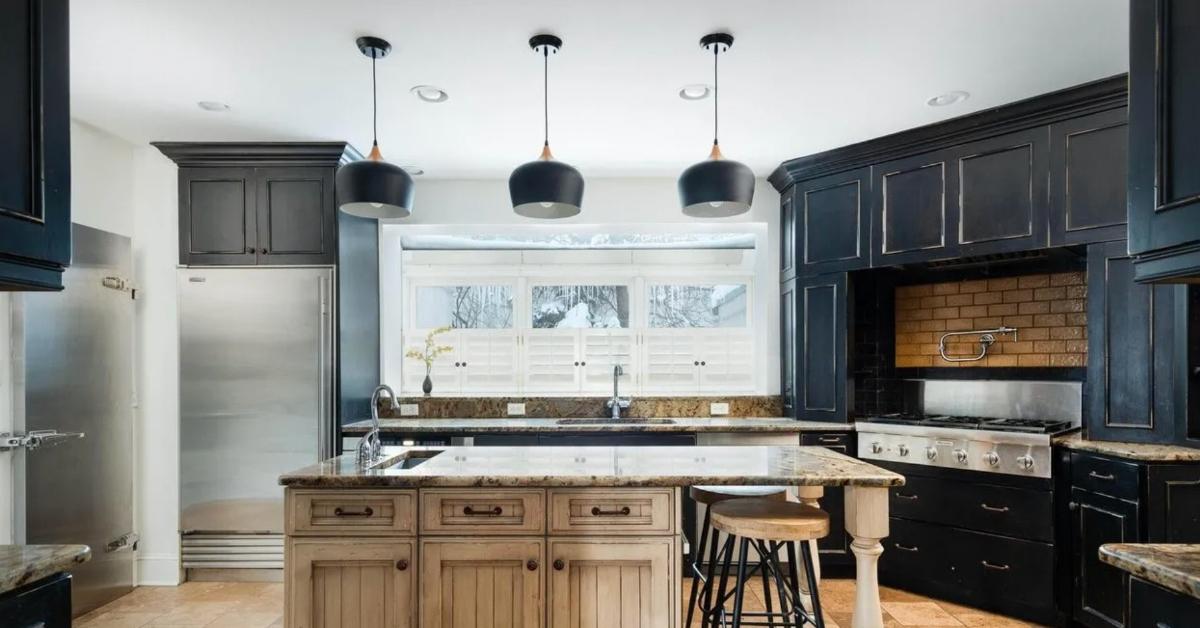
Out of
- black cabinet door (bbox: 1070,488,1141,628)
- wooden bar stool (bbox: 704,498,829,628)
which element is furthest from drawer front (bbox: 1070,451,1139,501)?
wooden bar stool (bbox: 704,498,829,628)

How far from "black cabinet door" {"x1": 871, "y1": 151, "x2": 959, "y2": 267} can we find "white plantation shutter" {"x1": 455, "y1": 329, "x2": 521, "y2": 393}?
2528 millimetres

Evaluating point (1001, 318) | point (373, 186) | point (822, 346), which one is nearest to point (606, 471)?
point (373, 186)

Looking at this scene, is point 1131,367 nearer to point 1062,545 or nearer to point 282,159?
point 1062,545

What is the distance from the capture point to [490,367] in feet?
15.3

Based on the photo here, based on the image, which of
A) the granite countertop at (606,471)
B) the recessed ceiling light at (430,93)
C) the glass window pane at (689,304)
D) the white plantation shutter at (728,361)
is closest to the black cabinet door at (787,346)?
the white plantation shutter at (728,361)

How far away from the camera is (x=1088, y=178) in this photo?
309 cm

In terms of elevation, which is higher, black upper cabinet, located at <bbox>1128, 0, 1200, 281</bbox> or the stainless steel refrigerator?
black upper cabinet, located at <bbox>1128, 0, 1200, 281</bbox>

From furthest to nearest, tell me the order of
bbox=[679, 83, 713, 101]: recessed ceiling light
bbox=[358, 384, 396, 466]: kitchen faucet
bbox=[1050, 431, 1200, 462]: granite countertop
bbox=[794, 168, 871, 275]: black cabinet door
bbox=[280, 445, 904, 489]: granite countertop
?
bbox=[794, 168, 871, 275]: black cabinet door < bbox=[679, 83, 713, 101]: recessed ceiling light < bbox=[1050, 431, 1200, 462]: granite countertop < bbox=[358, 384, 396, 466]: kitchen faucet < bbox=[280, 445, 904, 489]: granite countertop

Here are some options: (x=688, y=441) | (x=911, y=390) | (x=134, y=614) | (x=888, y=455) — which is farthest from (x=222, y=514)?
(x=911, y=390)

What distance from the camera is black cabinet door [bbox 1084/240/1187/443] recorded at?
9.46 ft

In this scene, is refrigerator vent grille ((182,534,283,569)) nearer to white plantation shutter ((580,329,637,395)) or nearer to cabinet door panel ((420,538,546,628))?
cabinet door panel ((420,538,546,628))

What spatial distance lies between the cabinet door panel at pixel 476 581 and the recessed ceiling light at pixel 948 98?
110 inches

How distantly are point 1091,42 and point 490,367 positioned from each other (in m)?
3.79

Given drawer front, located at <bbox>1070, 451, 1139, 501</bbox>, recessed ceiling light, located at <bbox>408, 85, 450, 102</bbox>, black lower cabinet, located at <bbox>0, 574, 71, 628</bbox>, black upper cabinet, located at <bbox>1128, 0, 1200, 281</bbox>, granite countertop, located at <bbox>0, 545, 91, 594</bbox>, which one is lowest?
drawer front, located at <bbox>1070, 451, 1139, 501</bbox>
